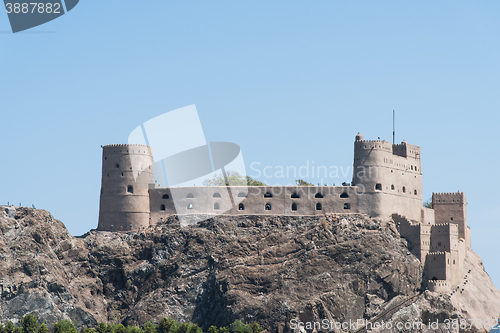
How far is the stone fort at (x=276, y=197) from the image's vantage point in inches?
6161

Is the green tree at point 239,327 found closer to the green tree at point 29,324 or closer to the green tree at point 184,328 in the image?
the green tree at point 184,328

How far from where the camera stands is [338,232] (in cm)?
15312

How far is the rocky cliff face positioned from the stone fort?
1.88 metres

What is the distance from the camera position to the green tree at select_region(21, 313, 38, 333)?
140 m

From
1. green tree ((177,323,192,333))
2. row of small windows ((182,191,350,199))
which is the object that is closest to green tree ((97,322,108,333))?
green tree ((177,323,192,333))

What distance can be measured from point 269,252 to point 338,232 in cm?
975

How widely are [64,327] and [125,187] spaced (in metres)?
24.5

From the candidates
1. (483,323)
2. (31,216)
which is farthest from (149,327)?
(483,323)

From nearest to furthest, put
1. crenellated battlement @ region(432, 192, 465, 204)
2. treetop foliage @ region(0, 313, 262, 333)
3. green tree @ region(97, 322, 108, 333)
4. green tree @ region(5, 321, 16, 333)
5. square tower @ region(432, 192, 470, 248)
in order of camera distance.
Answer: green tree @ region(5, 321, 16, 333) < treetop foliage @ region(0, 313, 262, 333) < green tree @ region(97, 322, 108, 333) < square tower @ region(432, 192, 470, 248) < crenellated battlement @ region(432, 192, 465, 204)

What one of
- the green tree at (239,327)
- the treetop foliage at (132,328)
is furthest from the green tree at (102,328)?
the green tree at (239,327)

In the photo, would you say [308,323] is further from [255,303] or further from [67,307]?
[67,307]

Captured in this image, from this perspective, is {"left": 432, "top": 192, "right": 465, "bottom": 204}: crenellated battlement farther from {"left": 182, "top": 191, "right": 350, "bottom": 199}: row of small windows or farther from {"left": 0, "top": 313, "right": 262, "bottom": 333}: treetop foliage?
{"left": 0, "top": 313, "right": 262, "bottom": 333}: treetop foliage

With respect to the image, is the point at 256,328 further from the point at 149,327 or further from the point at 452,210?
the point at 452,210

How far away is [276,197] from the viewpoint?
157 m
